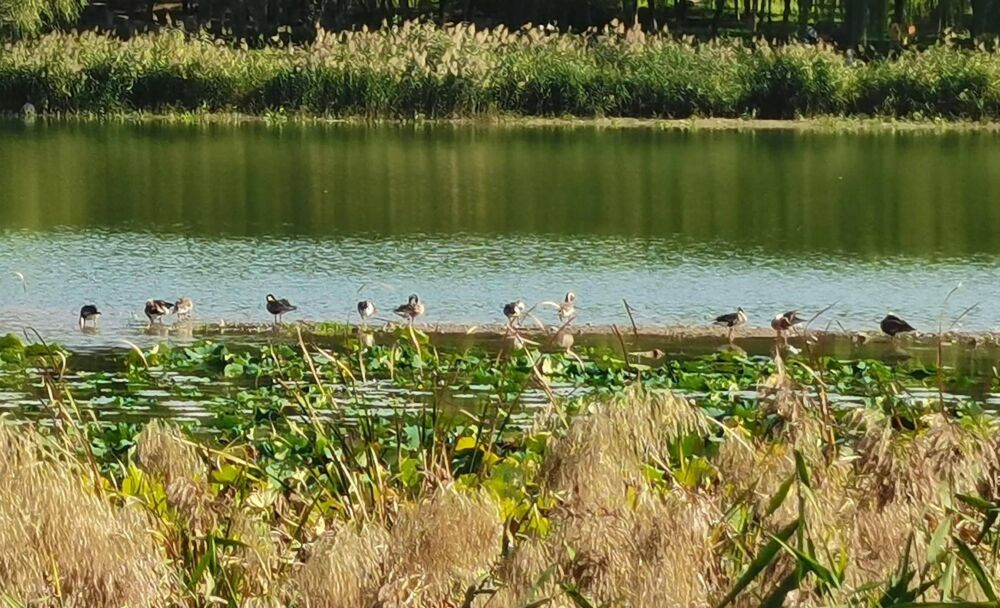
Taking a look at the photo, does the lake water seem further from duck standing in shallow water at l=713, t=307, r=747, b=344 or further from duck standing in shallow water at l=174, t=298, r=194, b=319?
duck standing in shallow water at l=713, t=307, r=747, b=344

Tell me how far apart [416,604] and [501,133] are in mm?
32055

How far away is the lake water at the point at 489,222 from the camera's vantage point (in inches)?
738

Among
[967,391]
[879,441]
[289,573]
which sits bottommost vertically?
[967,391]

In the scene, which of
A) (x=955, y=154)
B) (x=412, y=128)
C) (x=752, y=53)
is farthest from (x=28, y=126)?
(x=955, y=154)

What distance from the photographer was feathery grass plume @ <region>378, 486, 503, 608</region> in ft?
19.1

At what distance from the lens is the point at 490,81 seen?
39.4 m

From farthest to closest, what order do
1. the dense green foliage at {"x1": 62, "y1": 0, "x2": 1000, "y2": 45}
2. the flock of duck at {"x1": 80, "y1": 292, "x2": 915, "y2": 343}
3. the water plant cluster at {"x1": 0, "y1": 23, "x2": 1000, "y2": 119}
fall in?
the dense green foliage at {"x1": 62, "y1": 0, "x2": 1000, "y2": 45}, the water plant cluster at {"x1": 0, "y1": 23, "x2": 1000, "y2": 119}, the flock of duck at {"x1": 80, "y1": 292, "x2": 915, "y2": 343}

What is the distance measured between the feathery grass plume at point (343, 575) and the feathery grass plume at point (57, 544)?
20.4 inches

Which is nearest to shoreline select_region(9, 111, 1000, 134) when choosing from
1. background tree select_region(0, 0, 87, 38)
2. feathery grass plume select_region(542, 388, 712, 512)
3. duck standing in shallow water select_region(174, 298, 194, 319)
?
background tree select_region(0, 0, 87, 38)

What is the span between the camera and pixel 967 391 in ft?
45.1

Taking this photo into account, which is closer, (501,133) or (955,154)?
(955,154)

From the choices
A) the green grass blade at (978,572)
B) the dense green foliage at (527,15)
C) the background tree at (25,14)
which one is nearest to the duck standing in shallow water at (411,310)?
the green grass blade at (978,572)

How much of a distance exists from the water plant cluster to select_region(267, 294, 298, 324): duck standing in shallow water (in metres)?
22.7

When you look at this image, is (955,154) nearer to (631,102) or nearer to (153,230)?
(631,102)
